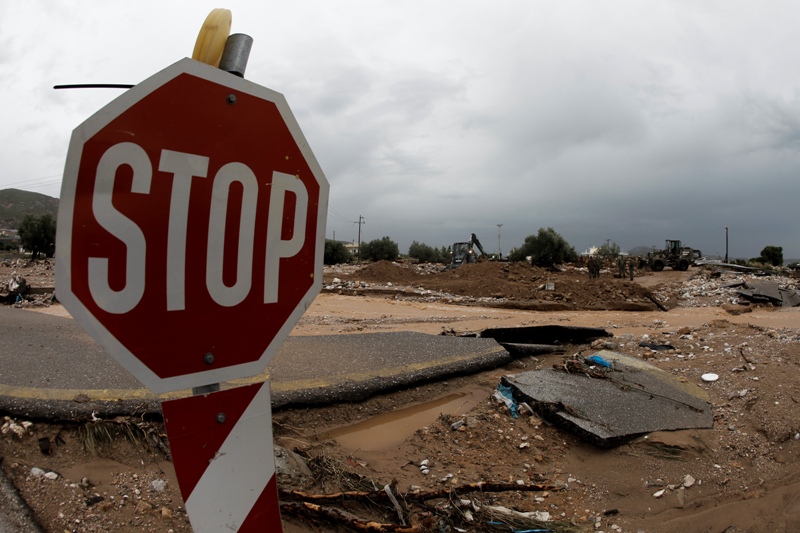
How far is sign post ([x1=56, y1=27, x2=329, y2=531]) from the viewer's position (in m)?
1.03

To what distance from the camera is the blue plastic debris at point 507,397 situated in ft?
12.2

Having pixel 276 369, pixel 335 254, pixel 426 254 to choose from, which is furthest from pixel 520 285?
pixel 426 254

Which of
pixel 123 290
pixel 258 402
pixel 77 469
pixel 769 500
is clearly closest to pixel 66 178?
pixel 123 290

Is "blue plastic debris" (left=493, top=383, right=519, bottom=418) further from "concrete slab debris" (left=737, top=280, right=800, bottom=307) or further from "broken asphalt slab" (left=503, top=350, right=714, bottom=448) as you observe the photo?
"concrete slab debris" (left=737, top=280, right=800, bottom=307)

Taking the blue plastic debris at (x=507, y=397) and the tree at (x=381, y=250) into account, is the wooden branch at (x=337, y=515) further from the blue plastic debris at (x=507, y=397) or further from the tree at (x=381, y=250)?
the tree at (x=381, y=250)

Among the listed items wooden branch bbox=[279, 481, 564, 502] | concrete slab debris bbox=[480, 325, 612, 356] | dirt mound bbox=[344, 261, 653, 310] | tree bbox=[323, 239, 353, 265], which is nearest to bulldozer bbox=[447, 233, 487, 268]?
dirt mound bbox=[344, 261, 653, 310]

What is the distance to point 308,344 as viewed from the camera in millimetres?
5059

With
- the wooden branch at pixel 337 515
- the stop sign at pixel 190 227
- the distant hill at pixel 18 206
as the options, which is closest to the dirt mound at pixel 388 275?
the wooden branch at pixel 337 515

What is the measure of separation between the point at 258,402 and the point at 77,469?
1.70 metres

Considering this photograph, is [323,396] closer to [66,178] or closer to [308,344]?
[308,344]

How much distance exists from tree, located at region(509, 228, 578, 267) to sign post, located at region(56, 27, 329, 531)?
32113 millimetres

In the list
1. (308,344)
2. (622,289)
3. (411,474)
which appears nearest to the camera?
(411,474)

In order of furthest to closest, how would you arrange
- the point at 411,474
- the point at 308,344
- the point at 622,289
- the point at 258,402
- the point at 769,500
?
the point at 622,289 < the point at 308,344 < the point at 411,474 < the point at 769,500 < the point at 258,402

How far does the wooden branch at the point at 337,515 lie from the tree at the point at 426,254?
47324mm
